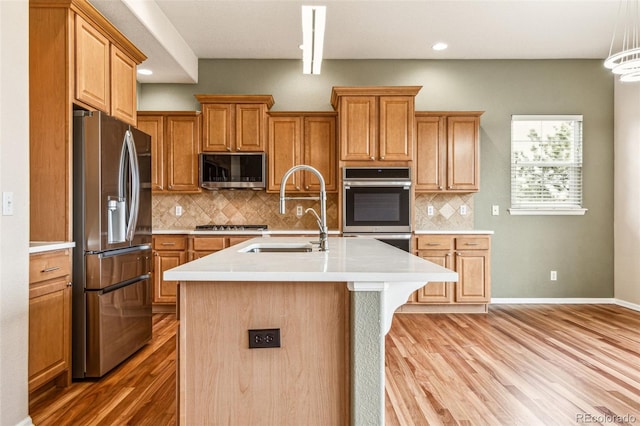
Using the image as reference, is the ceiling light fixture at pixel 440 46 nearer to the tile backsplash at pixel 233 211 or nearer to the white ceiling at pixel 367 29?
the white ceiling at pixel 367 29

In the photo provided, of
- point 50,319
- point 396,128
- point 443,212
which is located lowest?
point 50,319

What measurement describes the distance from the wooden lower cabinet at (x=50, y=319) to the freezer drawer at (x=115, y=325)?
124mm

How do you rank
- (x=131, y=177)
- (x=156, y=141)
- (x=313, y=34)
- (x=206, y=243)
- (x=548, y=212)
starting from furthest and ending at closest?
(x=548, y=212) < (x=156, y=141) < (x=206, y=243) < (x=131, y=177) < (x=313, y=34)

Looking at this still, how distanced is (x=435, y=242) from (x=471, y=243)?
Result: 391 millimetres

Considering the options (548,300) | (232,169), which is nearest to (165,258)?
(232,169)

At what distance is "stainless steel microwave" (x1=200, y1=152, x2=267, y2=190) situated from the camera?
459 cm

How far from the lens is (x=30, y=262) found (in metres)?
2.13

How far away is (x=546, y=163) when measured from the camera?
4.88 meters

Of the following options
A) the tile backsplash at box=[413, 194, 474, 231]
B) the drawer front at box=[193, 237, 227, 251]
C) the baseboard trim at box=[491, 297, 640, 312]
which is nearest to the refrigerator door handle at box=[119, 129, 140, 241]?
the drawer front at box=[193, 237, 227, 251]

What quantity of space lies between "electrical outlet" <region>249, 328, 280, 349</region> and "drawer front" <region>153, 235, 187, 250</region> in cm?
319

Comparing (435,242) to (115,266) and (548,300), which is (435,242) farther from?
(115,266)

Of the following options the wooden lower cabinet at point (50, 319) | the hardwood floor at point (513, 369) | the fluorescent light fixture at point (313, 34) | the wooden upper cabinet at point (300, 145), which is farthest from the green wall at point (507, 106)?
the wooden lower cabinet at point (50, 319)

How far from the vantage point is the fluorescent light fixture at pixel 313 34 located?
2.17 m

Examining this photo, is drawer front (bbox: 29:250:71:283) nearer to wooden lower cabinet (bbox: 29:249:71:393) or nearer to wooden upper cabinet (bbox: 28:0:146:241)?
wooden lower cabinet (bbox: 29:249:71:393)
